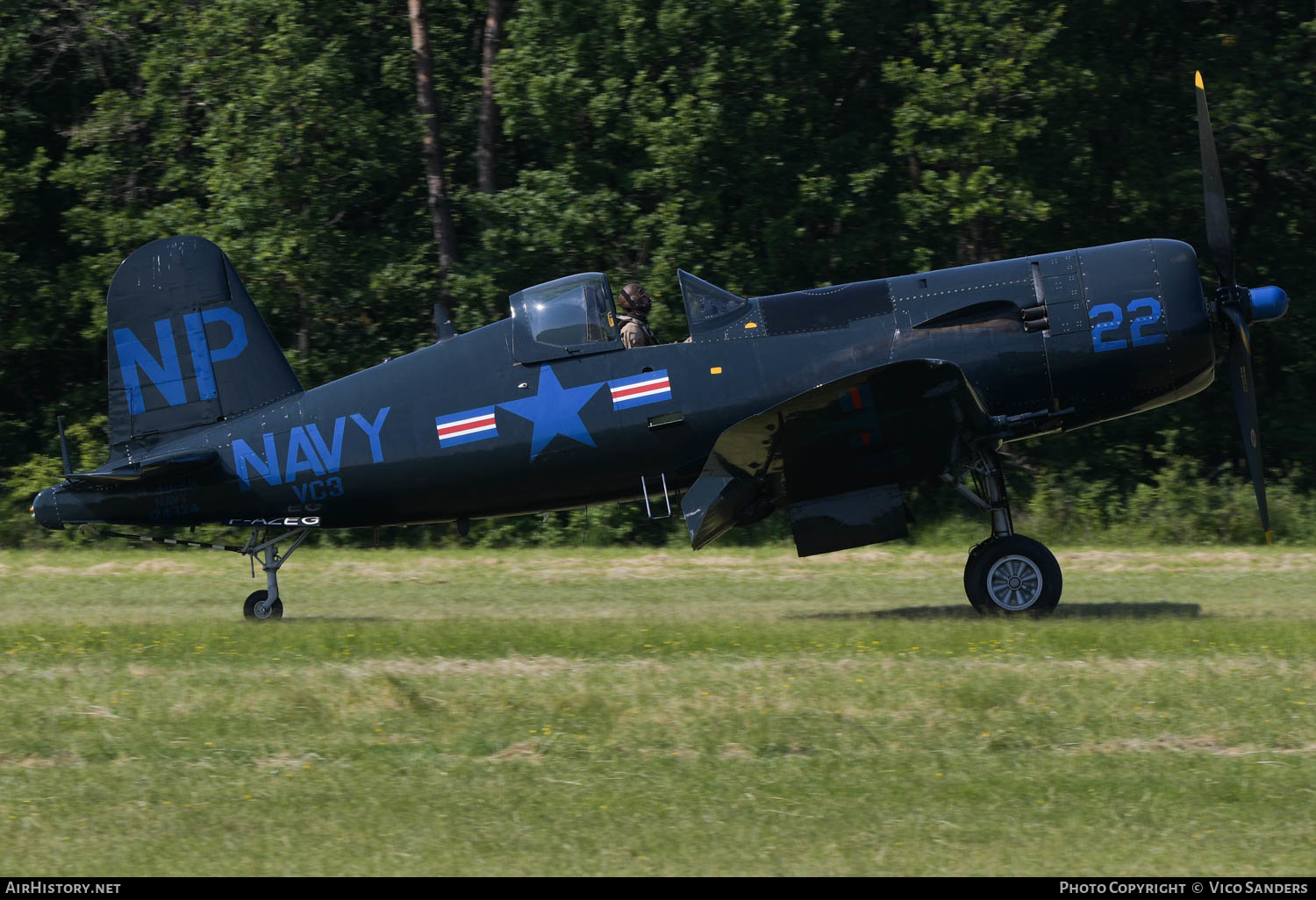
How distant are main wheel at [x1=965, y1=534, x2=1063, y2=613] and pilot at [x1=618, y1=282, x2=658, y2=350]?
307cm

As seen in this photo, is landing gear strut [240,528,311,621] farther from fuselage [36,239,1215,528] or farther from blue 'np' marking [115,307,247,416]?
blue 'np' marking [115,307,247,416]

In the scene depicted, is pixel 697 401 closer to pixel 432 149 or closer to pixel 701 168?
pixel 701 168

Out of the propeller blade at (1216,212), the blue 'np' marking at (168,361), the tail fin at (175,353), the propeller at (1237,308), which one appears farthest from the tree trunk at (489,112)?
the propeller at (1237,308)

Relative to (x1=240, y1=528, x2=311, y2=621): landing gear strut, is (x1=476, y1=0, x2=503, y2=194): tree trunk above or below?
above

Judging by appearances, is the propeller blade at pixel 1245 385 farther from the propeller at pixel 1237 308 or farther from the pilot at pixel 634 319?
the pilot at pixel 634 319

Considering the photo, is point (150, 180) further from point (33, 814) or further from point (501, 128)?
point (33, 814)

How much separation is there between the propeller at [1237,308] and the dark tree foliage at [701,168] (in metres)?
7.49

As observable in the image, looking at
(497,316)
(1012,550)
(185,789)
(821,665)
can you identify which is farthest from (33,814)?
(497,316)

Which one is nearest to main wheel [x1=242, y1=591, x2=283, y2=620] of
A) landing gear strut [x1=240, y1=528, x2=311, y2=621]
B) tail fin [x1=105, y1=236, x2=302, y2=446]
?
landing gear strut [x1=240, y1=528, x2=311, y2=621]

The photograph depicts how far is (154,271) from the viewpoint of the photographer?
11.0 m

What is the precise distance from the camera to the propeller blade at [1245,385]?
1027cm

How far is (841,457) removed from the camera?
1011 cm

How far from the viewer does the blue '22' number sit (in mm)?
9852

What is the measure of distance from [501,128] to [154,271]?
439 inches
